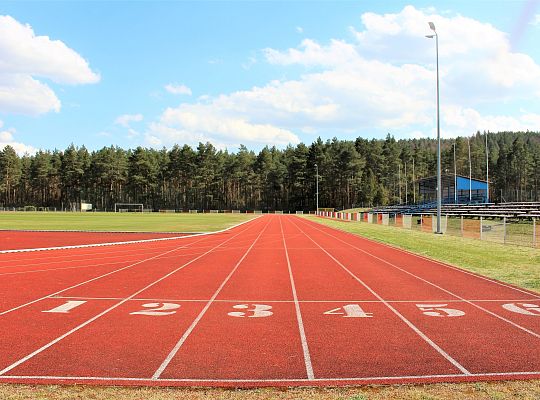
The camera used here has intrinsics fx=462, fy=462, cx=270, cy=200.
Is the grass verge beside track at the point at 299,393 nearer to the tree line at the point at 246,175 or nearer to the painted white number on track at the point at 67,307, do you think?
the painted white number on track at the point at 67,307

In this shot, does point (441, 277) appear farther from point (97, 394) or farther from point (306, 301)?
point (97, 394)

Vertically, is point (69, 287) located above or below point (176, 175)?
below

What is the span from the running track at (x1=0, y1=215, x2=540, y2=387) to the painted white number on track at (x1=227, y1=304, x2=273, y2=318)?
38mm

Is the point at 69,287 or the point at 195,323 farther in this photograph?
the point at 69,287

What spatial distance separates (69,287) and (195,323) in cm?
497

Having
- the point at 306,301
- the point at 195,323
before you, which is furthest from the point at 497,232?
the point at 195,323

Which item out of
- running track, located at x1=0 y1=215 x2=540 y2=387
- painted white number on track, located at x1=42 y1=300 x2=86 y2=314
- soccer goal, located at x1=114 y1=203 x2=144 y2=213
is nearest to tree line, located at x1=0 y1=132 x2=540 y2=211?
soccer goal, located at x1=114 y1=203 x2=144 y2=213

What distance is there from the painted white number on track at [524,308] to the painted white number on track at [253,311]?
4752 millimetres

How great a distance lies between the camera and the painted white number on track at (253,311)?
8.59 m

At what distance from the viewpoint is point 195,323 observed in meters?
7.98

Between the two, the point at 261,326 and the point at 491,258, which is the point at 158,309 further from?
the point at 491,258

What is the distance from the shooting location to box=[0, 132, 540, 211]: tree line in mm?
119562

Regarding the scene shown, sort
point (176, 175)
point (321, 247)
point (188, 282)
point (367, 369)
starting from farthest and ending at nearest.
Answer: point (176, 175), point (321, 247), point (188, 282), point (367, 369)

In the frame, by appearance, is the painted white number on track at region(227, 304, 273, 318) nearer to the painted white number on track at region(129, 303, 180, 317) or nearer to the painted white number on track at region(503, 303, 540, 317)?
the painted white number on track at region(129, 303, 180, 317)
